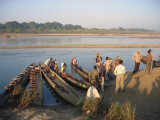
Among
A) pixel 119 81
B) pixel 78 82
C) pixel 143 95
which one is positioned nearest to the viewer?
pixel 143 95

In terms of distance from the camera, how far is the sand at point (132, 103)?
6.67 metres

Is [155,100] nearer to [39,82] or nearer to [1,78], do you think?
[39,82]

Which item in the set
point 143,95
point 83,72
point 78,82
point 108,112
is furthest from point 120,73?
point 83,72

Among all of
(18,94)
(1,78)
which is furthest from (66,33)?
(18,94)

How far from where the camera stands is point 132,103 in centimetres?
823

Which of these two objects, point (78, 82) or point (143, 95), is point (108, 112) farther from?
point (78, 82)

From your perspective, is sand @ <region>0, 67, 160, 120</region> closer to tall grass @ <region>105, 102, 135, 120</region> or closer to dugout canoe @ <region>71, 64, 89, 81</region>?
tall grass @ <region>105, 102, 135, 120</region>

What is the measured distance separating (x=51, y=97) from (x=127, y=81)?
490 centimetres

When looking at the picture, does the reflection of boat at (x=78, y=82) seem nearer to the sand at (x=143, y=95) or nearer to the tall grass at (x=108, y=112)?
the sand at (x=143, y=95)

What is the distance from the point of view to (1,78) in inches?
610

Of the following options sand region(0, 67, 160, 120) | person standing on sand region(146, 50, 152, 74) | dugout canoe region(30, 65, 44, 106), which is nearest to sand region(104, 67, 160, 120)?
sand region(0, 67, 160, 120)

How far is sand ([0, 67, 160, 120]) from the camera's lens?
21.9 ft

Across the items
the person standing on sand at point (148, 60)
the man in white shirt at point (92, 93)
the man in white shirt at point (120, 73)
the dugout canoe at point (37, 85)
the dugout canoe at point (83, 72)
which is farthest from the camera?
the dugout canoe at point (83, 72)

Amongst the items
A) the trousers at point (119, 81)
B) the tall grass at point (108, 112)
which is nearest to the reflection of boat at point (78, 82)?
the trousers at point (119, 81)
